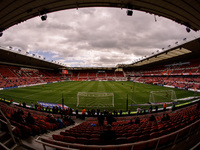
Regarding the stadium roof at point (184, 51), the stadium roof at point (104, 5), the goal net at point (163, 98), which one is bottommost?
the goal net at point (163, 98)

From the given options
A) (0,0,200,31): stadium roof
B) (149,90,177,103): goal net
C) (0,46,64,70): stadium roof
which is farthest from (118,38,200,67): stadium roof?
(0,46,64,70): stadium roof

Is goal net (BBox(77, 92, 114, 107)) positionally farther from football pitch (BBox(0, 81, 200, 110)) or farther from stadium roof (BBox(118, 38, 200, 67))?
stadium roof (BBox(118, 38, 200, 67))

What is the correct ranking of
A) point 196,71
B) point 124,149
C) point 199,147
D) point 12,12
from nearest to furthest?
point 124,149 < point 199,147 < point 12,12 < point 196,71

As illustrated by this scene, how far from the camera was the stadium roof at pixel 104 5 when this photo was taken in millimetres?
6422

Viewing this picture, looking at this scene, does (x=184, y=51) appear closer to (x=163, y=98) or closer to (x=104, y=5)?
(x=163, y=98)

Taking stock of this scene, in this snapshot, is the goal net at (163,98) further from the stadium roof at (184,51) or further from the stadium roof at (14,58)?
the stadium roof at (14,58)

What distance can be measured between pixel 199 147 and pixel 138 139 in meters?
2.14

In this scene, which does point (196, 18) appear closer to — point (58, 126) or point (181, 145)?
point (181, 145)

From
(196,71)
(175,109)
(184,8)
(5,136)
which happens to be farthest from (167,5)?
(196,71)

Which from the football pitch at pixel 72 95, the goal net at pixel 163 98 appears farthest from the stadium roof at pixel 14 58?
the goal net at pixel 163 98

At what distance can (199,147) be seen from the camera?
10.5ft

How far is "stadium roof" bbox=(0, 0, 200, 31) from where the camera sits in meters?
6.42

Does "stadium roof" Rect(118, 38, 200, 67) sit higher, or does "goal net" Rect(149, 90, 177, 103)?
"stadium roof" Rect(118, 38, 200, 67)

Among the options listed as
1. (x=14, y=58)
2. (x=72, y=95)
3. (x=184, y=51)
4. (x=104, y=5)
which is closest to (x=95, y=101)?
(x=72, y=95)
